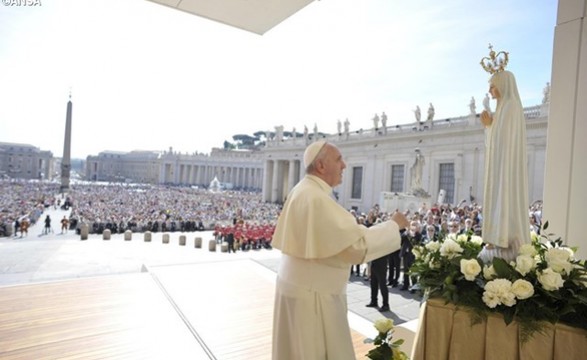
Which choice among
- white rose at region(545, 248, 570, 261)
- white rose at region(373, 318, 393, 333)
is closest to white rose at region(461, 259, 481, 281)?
white rose at region(545, 248, 570, 261)

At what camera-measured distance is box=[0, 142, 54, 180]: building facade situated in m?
97.1

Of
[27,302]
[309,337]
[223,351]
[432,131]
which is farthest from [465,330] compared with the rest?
[432,131]

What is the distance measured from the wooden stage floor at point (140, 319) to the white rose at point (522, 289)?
2.55 m

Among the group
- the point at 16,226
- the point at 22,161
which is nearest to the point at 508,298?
the point at 16,226

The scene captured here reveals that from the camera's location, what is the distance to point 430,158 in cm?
2609

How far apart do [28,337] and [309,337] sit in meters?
4.12

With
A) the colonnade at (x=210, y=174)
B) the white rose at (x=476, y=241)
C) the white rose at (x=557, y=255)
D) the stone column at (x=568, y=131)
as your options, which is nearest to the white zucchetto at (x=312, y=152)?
the white rose at (x=476, y=241)

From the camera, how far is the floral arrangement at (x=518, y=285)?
83.7 inches

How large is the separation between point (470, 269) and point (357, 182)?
32.5m

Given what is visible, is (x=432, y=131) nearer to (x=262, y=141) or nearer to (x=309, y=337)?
(x=309, y=337)

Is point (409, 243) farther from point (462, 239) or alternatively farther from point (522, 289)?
point (522, 289)

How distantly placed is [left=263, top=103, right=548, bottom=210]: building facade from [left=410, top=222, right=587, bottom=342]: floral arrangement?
1742cm

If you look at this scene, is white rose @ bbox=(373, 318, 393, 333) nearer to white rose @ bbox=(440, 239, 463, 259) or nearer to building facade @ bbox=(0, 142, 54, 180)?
white rose @ bbox=(440, 239, 463, 259)

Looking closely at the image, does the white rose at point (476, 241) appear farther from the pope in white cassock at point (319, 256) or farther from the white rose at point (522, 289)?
the pope in white cassock at point (319, 256)
